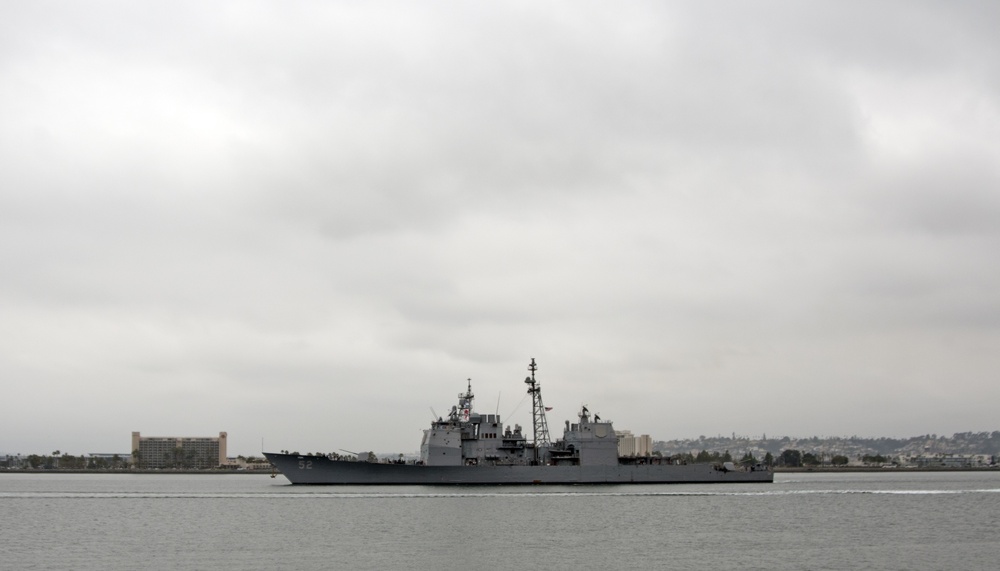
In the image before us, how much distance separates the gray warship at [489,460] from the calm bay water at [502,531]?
3.74 metres

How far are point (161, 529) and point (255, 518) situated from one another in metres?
5.33

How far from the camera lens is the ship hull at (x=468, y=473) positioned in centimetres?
6612

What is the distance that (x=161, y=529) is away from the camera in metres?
41.4

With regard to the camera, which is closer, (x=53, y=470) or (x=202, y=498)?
(x=202, y=498)

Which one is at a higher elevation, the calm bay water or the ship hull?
the ship hull

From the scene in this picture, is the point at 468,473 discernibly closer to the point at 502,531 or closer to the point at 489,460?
the point at 489,460

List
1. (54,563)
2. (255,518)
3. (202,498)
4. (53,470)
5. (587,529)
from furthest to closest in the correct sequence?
1. (53,470)
2. (202,498)
3. (255,518)
4. (587,529)
5. (54,563)

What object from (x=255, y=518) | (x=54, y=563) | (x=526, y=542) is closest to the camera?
(x=54, y=563)

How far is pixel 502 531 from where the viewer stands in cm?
3953

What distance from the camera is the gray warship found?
217 ft

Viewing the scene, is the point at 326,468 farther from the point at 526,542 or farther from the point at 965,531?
the point at 965,531

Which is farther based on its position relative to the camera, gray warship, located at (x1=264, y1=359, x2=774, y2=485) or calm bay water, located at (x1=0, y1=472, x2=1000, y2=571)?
gray warship, located at (x1=264, y1=359, x2=774, y2=485)

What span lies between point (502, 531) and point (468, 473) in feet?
87.5

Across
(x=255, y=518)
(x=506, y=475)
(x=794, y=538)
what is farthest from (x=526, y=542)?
(x=506, y=475)
